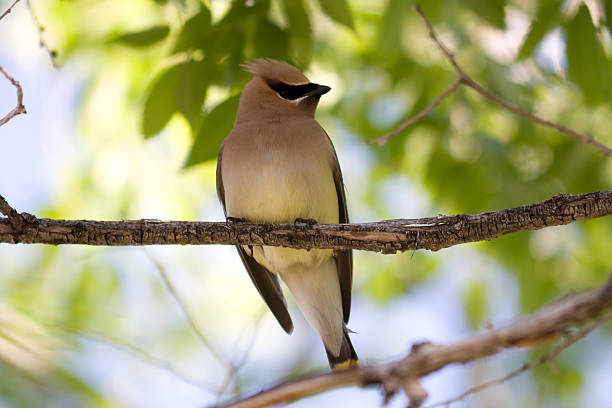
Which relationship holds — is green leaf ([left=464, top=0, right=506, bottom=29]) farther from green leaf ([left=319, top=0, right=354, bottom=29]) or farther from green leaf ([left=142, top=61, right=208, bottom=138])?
green leaf ([left=142, top=61, right=208, bottom=138])

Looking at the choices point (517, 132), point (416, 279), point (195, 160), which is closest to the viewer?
point (195, 160)

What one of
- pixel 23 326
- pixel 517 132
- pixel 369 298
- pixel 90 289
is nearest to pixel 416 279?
pixel 369 298

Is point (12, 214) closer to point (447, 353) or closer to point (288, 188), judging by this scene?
point (288, 188)

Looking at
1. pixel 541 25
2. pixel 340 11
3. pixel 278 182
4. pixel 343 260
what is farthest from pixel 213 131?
pixel 541 25

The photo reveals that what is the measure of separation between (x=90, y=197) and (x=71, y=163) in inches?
19.0

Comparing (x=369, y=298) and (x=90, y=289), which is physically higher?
(x=369, y=298)

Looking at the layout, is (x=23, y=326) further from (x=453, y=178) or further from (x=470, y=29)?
(x=470, y=29)

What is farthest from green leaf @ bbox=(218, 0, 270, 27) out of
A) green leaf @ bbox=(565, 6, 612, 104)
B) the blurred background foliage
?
green leaf @ bbox=(565, 6, 612, 104)

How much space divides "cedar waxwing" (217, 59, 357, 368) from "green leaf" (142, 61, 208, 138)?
2.06 ft

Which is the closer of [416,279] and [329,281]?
[329,281]

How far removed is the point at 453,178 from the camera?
575cm

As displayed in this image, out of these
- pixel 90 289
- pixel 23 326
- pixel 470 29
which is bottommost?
pixel 23 326

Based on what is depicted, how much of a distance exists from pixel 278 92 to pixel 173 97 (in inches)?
50.5

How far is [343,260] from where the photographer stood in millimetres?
5242
